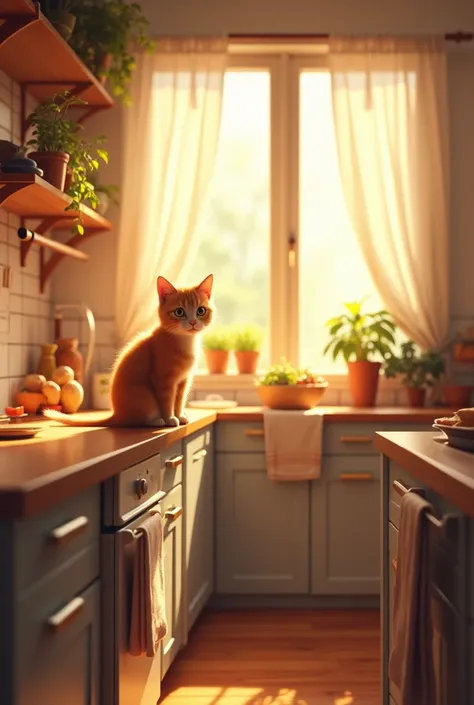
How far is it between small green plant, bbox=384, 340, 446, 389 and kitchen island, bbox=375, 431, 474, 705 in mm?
1704

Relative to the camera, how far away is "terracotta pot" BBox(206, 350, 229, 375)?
13.5 feet

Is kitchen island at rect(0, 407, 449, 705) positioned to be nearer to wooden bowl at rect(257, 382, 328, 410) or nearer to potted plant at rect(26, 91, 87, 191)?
wooden bowl at rect(257, 382, 328, 410)

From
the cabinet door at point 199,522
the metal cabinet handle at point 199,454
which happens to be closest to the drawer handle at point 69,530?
the cabinet door at point 199,522

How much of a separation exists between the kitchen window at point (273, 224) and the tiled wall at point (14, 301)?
0.92 m

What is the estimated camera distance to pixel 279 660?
306cm

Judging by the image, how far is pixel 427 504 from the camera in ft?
5.59

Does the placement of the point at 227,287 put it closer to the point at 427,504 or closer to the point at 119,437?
the point at 119,437

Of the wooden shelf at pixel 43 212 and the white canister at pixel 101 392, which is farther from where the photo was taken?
the white canister at pixel 101 392

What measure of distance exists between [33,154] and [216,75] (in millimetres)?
1384

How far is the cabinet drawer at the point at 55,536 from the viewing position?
1.35 m

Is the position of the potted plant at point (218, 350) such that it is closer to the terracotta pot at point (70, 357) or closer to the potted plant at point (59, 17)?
the terracotta pot at point (70, 357)

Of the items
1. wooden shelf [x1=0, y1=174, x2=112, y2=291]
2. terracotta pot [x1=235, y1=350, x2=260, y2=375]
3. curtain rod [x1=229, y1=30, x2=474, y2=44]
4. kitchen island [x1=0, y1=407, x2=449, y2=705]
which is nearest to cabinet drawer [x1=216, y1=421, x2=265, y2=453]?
kitchen island [x1=0, y1=407, x2=449, y2=705]

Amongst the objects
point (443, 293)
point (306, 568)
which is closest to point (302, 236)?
point (443, 293)

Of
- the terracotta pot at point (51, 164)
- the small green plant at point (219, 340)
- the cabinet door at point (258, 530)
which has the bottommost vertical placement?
the cabinet door at point (258, 530)
